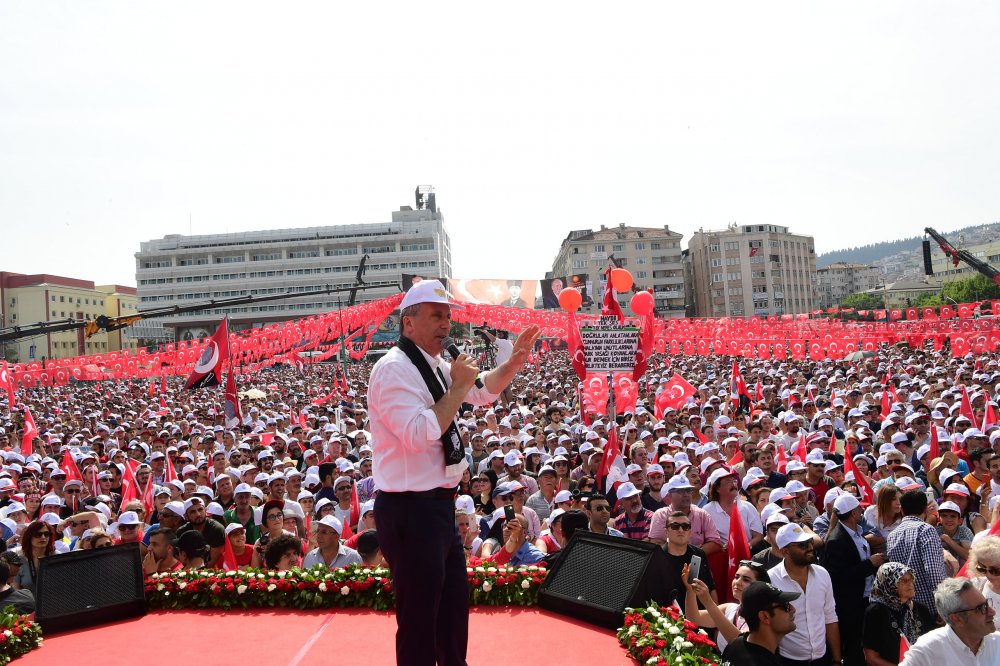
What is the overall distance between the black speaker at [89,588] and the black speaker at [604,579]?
252 cm

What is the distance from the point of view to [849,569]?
6012mm

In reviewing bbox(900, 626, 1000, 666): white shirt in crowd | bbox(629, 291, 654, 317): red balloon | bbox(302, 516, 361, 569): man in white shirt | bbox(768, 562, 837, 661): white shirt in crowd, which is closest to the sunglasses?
bbox(900, 626, 1000, 666): white shirt in crowd

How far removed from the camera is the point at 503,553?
6496mm

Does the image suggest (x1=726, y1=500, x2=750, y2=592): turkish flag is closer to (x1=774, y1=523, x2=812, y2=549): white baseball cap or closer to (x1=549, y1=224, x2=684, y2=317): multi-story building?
(x1=774, y1=523, x2=812, y2=549): white baseball cap

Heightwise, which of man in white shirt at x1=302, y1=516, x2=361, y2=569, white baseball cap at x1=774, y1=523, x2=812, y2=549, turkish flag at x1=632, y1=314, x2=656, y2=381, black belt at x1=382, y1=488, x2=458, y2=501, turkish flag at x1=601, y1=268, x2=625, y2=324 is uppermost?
turkish flag at x1=601, y1=268, x2=625, y2=324

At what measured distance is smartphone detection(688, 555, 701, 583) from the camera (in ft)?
17.5

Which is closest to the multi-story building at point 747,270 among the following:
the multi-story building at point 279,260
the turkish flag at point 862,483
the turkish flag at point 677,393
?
the multi-story building at point 279,260

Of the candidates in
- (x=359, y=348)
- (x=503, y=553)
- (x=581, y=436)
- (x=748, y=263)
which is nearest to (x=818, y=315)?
(x=748, y=263)

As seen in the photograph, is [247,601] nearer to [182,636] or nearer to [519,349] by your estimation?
[182,636]

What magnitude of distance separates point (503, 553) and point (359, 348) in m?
42.5

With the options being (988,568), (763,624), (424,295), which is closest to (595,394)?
(988,568)

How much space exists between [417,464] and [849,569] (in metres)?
4.32

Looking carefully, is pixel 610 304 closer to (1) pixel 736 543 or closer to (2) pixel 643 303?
(2) pixel 643 303

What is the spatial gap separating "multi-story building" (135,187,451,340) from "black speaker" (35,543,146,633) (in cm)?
10445
